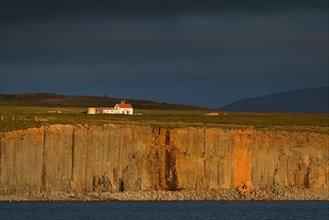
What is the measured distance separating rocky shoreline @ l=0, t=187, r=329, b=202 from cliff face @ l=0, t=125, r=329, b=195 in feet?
2.34

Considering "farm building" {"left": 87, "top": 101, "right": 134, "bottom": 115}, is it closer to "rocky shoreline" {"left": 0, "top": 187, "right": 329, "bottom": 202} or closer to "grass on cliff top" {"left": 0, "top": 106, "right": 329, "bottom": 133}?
"grass on cliff top" {"left": 0, "top": 106, "right": 329, "bottom": 133}

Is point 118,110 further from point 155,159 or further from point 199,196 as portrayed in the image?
point 199,196

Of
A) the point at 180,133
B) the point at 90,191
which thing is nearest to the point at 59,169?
the point at 90,191

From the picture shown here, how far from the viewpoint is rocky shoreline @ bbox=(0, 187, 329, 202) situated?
3752 inches

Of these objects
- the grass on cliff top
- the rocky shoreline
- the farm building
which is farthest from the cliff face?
the farm building

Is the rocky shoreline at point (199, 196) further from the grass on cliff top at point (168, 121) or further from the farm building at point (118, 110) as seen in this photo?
the farm building at point (118, 110)

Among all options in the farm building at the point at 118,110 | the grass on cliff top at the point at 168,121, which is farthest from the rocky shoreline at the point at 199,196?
the farm building at the point at 118,110

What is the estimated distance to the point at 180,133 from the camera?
10194 centimetres
